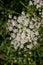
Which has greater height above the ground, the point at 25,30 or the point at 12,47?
the point at 25,30

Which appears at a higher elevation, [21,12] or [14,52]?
[21,12]

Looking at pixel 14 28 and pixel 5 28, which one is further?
pixel 5 28

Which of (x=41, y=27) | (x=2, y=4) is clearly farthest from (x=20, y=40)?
(x=2, y=4)

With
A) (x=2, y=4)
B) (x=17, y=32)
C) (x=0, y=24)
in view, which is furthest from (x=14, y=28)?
(x=2, y=4)

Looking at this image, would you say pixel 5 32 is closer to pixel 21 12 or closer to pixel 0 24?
pixel 0 24

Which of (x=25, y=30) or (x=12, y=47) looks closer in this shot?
(x=25, y=30)

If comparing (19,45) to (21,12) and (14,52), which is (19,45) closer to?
(14,52)

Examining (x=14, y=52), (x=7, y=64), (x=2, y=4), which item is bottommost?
(x=7, y=64)

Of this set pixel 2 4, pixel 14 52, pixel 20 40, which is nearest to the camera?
pixel 20 40

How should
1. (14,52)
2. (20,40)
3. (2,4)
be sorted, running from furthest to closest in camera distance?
(2,4)
(14,52)
(20,40)
